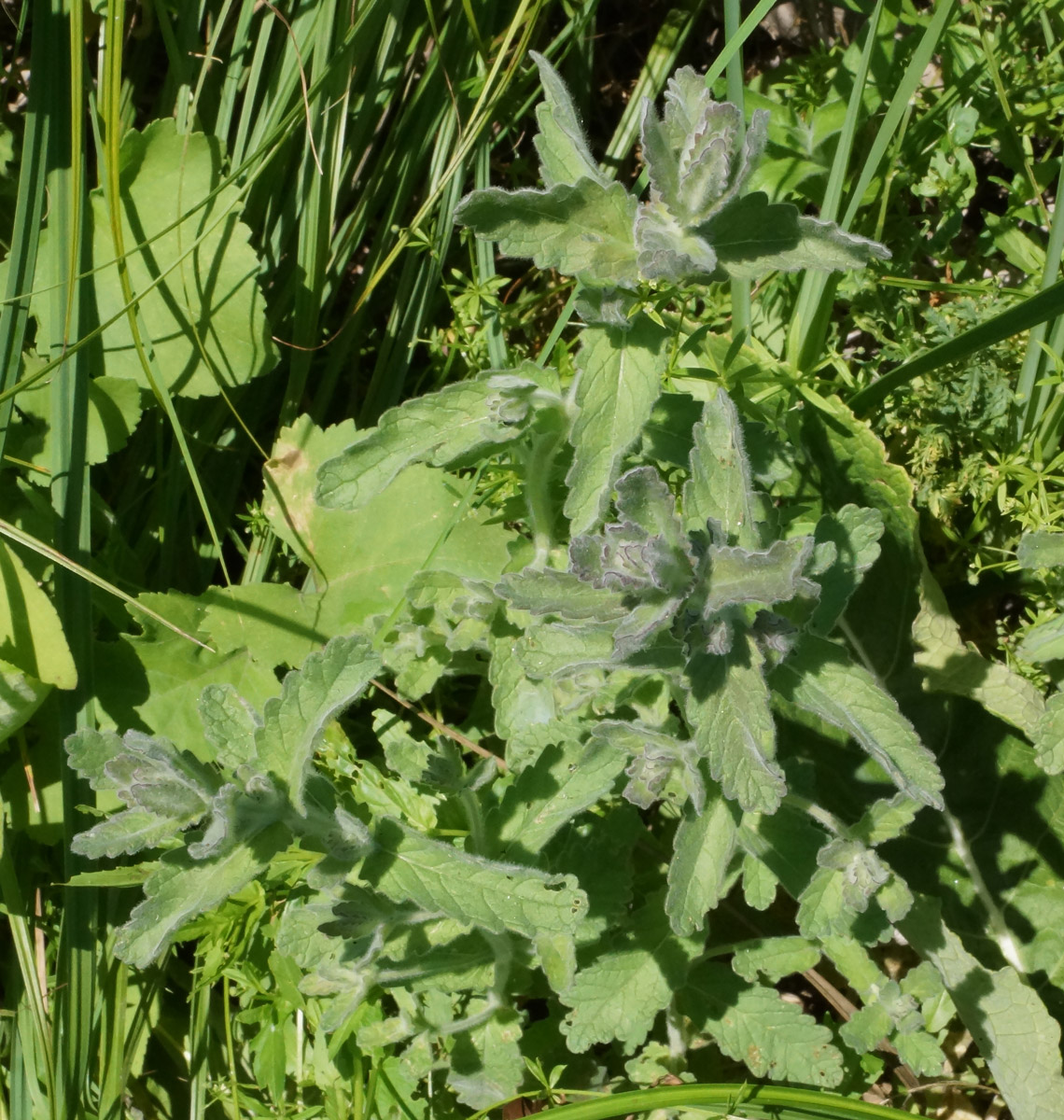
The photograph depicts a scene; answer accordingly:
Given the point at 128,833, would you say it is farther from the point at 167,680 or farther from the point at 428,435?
the point at 167,680

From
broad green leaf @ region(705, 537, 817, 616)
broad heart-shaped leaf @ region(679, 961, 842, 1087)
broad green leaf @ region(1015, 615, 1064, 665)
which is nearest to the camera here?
broad green leaf @ region(705, 537, 817, 616)

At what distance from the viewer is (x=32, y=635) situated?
3.14 metres

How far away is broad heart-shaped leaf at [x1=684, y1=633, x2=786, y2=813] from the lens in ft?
6.68

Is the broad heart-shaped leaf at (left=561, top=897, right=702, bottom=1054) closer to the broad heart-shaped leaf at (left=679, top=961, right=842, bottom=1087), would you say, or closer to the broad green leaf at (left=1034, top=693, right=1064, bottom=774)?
the broad heart-shaped leaf at (left=679, top=961, right=842, bottom=1087)

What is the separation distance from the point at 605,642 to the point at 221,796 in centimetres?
83

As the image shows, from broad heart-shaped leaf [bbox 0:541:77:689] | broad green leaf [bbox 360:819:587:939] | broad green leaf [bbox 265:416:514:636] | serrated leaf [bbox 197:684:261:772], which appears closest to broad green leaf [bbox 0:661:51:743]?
broad heart-shaped leaf [bbox 0:541:77:689]

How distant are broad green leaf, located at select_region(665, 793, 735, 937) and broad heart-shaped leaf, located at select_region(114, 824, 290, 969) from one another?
0.80 meters

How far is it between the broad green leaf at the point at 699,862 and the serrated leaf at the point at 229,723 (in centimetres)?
90

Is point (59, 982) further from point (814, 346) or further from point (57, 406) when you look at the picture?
point (814, 346)

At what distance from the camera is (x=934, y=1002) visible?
9.14ft

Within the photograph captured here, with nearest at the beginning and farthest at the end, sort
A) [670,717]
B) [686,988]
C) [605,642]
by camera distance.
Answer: [605,642] < [670,717] < [686,988]

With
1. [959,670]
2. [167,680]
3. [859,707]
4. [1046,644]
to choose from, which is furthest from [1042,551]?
[167,680]

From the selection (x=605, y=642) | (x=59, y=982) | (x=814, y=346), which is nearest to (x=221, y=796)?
(x=605, y=642)

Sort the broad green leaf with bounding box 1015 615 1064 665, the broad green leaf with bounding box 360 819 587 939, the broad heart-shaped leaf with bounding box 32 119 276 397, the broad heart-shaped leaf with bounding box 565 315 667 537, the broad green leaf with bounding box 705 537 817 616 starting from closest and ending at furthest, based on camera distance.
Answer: the broad green leaf with bounding box 705 537 817 616 < the broad green leaf with bounding box 360 819 587 939 < the broad heart-shaped leaf with bounding box 565 315 667 537 < the broad green leaf with bounding box 1015 615 1064 665 < the broad heart-shaped leaf with bounding box 32 119 276 397
